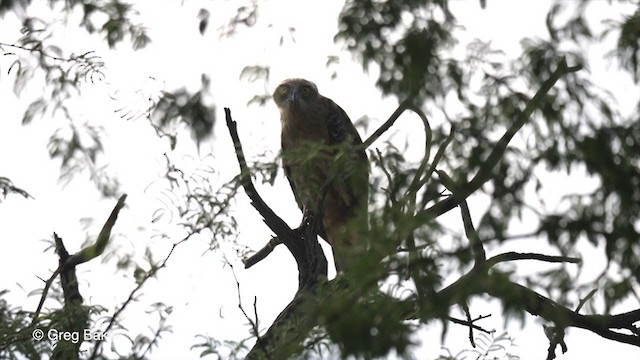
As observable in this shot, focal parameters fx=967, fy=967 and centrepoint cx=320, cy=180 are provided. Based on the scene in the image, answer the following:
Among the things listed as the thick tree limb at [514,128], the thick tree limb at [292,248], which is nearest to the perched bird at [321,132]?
the thick tree limb at [292,248]

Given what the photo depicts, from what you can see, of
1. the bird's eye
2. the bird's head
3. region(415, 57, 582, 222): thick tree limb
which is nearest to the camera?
region(415, 57, 582, 222): thick tree limb

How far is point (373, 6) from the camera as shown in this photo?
276 cm

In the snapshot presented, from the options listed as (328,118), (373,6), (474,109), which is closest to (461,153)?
(474,109)

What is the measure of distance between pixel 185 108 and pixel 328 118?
2.98m

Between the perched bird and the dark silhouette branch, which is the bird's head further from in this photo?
the dark silhouette branch

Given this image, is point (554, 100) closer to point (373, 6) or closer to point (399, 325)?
point (373, 6)

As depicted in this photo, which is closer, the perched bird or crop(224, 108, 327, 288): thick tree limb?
crop(224, 108, 327, 288): thick tree limb

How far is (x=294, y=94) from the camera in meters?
6.16

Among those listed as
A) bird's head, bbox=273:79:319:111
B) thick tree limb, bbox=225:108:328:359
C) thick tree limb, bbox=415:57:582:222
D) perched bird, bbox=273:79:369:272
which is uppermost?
bird's head, bbox=273:79:319:111

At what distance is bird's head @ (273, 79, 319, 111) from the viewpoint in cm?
615

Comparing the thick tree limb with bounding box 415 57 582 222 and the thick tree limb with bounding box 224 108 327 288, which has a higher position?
the thick tree limb with bounding box 224 108 327 288

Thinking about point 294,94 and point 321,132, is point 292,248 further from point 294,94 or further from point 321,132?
point 294,94

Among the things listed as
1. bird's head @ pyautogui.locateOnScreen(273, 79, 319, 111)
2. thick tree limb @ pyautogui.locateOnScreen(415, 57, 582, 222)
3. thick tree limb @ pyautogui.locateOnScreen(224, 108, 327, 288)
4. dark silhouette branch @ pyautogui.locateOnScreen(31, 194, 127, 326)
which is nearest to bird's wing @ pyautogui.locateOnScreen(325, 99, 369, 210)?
bird's head @ pyautogui.locateOnScreen(273, 79, 319, 111)

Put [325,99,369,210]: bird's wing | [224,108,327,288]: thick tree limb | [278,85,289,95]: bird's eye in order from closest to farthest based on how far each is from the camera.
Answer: [224,108,327,288]: thick tree limb
[325,99,369,210]: bird's wing
[278,85,289,95]: bird's eye
